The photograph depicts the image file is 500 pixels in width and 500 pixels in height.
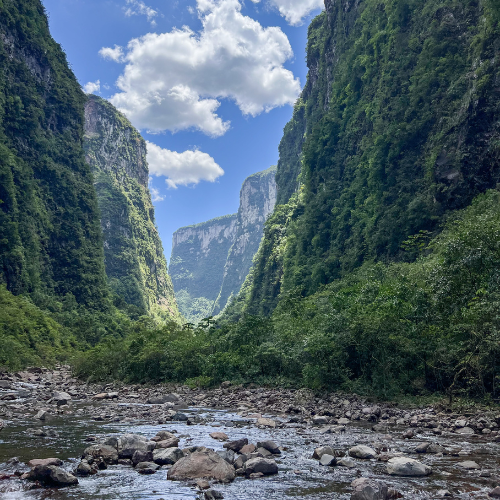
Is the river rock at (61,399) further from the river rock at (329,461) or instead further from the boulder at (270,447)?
the river rock at (329,461)

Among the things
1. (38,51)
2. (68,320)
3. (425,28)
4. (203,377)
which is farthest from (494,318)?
(38,51)

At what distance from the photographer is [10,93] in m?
60.7

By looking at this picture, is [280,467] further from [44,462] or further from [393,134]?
[393,134]

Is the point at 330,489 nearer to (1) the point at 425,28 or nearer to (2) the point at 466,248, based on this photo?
(2) the point at 466,248

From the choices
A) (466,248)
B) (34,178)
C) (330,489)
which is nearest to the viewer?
(330,489)

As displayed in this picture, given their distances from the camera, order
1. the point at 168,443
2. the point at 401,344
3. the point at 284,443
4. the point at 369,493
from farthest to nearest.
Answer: the point at 401,344 → the point at 284,443 → the point at 168,443 → the point at 369,493

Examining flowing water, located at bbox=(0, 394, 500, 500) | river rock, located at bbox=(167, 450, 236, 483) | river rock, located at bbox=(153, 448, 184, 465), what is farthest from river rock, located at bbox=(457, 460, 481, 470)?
river rock, located at bbox=(153, 448, 184, 465)

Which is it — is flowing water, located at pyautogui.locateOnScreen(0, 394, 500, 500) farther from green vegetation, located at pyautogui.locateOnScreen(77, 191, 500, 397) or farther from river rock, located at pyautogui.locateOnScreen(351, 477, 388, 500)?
green vegetation, located at pyautogui.locateOnScreen(77, 191, 500, 397)

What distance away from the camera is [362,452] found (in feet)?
27.4

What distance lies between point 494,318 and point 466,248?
153 inches

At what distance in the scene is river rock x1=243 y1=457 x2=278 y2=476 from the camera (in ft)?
24.3

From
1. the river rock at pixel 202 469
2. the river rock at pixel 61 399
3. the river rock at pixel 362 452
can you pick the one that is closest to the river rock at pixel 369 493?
the river rock at pixel 202 469

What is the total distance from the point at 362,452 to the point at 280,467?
5.39ft

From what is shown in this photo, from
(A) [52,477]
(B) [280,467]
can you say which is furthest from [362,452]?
(A) [52,477]
